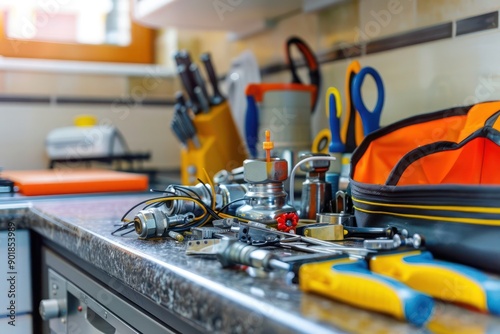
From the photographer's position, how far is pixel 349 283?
48 centimetres

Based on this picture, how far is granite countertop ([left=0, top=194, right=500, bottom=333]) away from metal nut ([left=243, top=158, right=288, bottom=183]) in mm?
155

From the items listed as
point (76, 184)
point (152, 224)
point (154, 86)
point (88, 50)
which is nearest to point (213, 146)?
point (76, 184)

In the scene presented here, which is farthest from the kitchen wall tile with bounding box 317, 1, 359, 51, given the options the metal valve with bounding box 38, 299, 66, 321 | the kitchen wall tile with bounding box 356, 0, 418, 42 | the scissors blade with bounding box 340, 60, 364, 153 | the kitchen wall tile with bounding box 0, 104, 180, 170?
the kitchen wall tile with bounding box 0, 104, 180, 170

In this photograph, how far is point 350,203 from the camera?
0.89 meters

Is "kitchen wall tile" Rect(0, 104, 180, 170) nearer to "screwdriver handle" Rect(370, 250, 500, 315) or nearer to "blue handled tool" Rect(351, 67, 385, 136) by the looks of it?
"blue handled tool" Rect(351, 67, 385, 136)

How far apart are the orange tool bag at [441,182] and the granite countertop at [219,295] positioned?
0.42ft

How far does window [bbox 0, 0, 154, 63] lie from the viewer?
6.93ft

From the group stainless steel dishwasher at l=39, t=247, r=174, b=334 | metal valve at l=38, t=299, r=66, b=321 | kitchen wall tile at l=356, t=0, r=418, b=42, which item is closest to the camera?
stainless steel dishwasher at l=39, t=247, r=174, b=334

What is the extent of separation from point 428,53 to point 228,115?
23.6 inches

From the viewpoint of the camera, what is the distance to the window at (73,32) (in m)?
2.11

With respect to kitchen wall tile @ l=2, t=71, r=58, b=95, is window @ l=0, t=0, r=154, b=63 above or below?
above

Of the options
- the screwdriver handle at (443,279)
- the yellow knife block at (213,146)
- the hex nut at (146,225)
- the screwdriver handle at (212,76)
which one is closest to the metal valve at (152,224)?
the hex nut at (146,225)

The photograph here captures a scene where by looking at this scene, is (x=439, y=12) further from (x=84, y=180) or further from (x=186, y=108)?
(x=84, y=180)

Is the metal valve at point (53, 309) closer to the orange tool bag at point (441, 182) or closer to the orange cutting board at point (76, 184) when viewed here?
the orange cutting board at point (76, 184)
